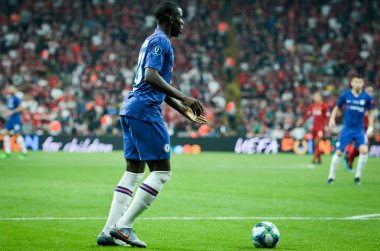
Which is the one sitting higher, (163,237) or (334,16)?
(334,16)

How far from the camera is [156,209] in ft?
38.9

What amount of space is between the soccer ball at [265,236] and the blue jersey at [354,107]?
1023 cm

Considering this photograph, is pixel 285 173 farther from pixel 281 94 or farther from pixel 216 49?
pixel 216 49

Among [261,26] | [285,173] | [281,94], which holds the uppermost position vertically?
[261,26]

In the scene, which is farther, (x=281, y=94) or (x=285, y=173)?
(x=281, y=94)

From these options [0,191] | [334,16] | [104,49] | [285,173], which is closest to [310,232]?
[0,191]

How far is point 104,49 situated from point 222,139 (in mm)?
8850

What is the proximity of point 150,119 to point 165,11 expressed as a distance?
1.17m

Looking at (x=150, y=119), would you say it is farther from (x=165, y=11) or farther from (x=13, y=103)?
(x=13, y=103)

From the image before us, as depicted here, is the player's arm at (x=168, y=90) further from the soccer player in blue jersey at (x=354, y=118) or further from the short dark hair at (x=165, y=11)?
the soccer player in blue jersey at (x=354, y=118)

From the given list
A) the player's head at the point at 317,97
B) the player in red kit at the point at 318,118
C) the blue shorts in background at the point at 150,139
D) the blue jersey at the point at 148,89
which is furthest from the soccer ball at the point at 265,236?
the player in red kit at the point at 318,118

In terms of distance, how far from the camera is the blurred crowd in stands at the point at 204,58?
3541 centimetres

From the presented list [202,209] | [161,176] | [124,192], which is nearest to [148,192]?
[161,176]

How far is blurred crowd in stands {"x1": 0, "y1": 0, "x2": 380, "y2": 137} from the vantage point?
35406 millimetres
